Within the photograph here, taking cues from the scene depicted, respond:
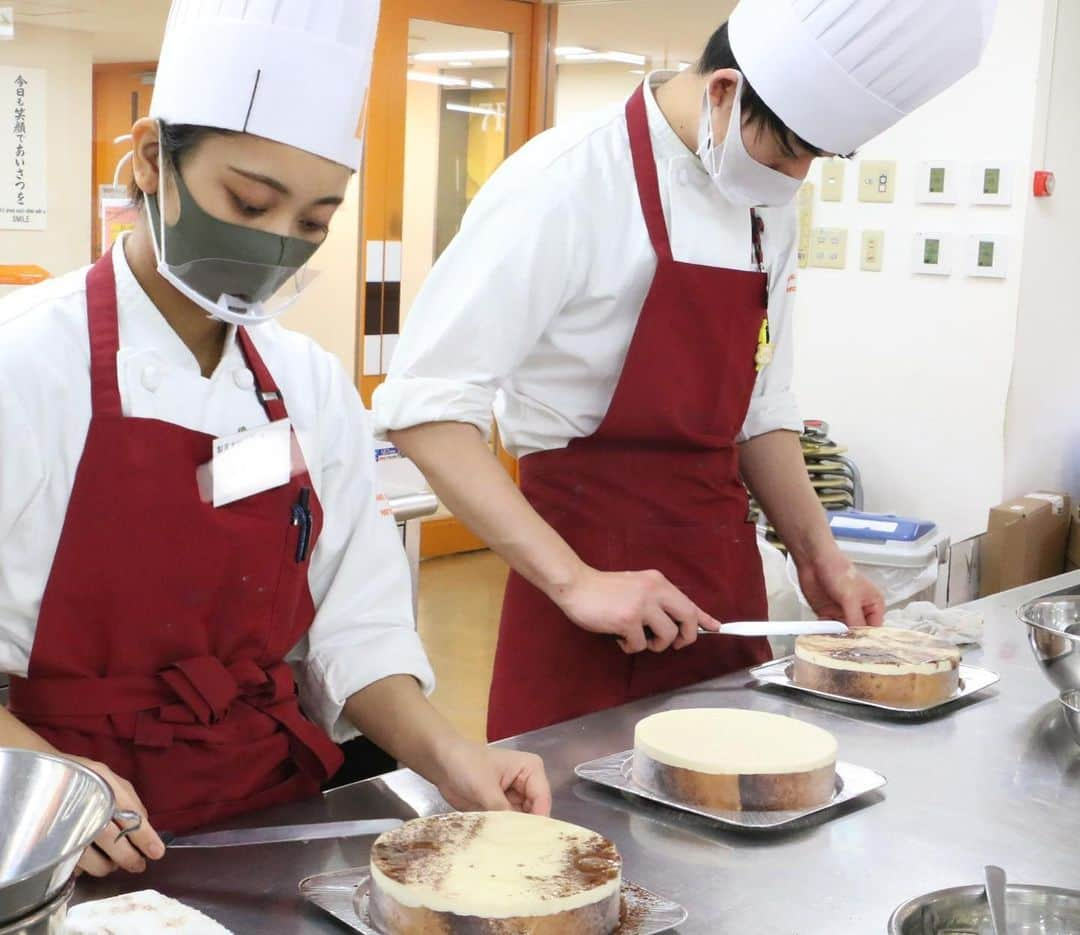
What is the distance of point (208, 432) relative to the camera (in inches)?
51.3

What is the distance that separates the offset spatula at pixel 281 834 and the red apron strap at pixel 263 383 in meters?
0.40

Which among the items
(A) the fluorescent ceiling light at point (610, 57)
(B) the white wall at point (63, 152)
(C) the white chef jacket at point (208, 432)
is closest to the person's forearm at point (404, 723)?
(C) the white chef jacket at point (208, 432)

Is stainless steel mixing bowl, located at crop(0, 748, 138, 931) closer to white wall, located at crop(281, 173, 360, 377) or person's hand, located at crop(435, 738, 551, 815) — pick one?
person's hand, located at crop(435, 738, 551, 815)

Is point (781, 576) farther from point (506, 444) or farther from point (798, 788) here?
point (798, 788)

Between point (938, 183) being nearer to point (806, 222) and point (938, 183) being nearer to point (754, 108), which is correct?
point (806, 222)

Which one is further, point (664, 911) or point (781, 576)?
point (781, 576)

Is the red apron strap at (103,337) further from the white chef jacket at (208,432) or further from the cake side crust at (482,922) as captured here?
the cake side crust at (482,922)

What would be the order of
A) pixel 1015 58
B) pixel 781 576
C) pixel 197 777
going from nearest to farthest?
1. pixel 197 777
2. pixel 781 576
3. pixel 1015 58

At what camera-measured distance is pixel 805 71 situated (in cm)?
167

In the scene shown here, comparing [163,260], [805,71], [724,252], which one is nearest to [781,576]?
[724,252]

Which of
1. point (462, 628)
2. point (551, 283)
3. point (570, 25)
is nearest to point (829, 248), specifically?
point (462, 628)

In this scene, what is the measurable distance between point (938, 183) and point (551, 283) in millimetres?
2893

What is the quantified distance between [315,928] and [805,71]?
1.14 m

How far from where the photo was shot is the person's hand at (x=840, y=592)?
1977 mm
